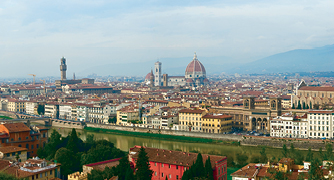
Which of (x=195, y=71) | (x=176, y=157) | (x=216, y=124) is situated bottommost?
(x=216, y=124)

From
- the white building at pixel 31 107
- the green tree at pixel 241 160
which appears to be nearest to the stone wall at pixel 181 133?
the green tree at pixel 241 160

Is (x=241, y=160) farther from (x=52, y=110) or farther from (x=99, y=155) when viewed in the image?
(x=52, y=110)

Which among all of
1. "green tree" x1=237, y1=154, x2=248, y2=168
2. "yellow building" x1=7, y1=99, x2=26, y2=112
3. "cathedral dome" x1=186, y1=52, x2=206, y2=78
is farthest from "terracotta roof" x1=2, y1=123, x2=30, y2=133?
"cathedral dome" x1=186, y1=52, x2=206, y2=78

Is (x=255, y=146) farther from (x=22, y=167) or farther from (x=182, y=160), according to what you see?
(x=22, y=167)

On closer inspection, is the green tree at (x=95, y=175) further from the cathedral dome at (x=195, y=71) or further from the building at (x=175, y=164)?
the cathedral dome at (x=195, y=71)

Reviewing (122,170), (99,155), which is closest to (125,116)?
(99,155)

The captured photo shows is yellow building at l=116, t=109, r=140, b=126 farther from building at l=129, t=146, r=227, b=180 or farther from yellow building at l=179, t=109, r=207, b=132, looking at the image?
building at l=129, t=146, r=227, b=180
